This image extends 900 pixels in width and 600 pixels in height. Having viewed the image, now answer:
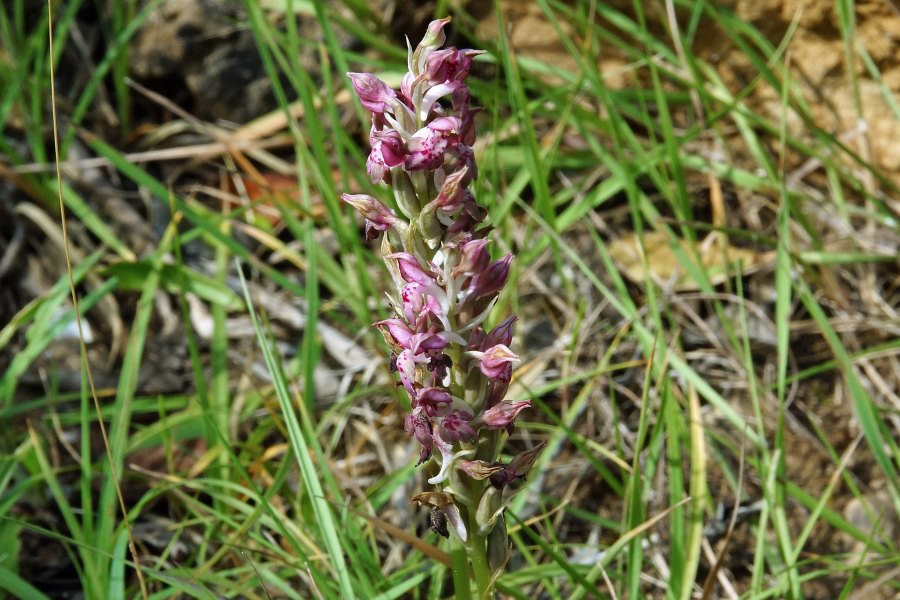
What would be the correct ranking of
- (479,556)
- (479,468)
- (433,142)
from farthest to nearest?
(479,556), (479,468), (433,142)

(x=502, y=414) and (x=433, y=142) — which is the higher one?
(x=433, y=142)

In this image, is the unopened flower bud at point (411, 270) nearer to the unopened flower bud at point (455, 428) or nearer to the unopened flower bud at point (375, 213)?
the unopened flower bud at point (375, 213)

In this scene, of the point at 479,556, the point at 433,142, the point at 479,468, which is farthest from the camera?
the point at 479,556

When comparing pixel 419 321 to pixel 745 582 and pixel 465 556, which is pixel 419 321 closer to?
pixel 465 556

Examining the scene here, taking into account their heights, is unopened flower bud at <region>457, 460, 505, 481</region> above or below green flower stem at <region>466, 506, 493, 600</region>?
above


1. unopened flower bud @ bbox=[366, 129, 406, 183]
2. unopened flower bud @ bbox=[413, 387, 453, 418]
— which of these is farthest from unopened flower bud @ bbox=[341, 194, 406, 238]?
unopened flower bud @ bbox=[413, 387, 453, 418]

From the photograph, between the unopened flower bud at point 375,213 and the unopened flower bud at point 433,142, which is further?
the unopened flower bud at point 375,213

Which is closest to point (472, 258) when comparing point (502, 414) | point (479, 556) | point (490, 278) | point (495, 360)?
point (490, 278)

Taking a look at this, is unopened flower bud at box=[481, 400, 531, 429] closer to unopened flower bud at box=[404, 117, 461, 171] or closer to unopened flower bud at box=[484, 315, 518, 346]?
unopened flower bud at box=[484, 315, 518, 346]

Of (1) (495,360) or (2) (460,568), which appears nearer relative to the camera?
(1) (495,360)

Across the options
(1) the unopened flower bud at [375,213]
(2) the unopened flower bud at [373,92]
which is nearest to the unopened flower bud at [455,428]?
(1) the unopened flower bud at [375,213]

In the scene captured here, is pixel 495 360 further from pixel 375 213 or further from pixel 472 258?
pixel 375 213
